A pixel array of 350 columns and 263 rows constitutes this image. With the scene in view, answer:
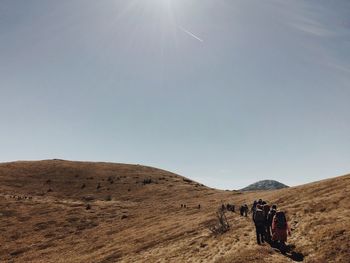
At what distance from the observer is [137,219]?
55656mm

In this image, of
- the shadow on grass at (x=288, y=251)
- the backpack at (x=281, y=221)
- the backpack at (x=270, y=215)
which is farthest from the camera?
the backpack at (x=270, y=215)

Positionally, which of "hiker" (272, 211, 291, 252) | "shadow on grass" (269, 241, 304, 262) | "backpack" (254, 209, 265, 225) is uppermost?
"backpack" (254, 209, 265, 225)

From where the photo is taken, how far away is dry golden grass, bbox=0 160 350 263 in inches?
961

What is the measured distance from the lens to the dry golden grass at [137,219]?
24406mm

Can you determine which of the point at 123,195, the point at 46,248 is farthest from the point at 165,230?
the point at 123,195

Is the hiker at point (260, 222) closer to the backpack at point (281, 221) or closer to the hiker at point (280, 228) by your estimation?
the hiker at point (280, 228)

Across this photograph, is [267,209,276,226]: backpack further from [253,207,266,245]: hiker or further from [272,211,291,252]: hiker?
[272,211,291,252]: hiker

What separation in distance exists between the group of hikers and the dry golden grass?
2.75 feet

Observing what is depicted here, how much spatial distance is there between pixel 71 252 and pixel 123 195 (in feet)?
122

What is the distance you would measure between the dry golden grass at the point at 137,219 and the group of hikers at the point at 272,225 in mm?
839

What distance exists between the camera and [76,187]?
86.0 m

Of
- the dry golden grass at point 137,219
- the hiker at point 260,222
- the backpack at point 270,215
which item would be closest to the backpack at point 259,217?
the hiker at point 260,222

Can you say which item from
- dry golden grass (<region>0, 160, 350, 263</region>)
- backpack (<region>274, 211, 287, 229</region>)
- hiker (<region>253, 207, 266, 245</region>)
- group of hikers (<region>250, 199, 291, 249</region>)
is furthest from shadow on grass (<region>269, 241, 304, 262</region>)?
backpack (<region>274, 211, 287, 229</region>)

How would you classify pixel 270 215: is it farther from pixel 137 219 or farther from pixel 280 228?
pixel 137 219
